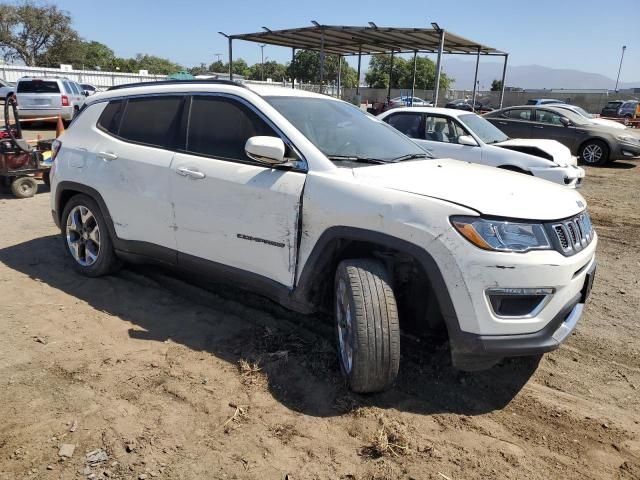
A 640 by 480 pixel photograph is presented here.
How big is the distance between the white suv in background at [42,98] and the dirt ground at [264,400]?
16.9 metres

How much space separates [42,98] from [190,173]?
18.3m

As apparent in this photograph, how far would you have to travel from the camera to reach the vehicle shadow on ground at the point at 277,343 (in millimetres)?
2969

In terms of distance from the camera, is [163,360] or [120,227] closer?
[163,360]

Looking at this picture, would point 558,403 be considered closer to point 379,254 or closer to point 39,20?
point 379,254

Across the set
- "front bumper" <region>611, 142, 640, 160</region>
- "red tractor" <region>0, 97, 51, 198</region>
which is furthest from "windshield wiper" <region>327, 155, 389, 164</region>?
"front bumper" <region>611, 142, 640, 160</region>

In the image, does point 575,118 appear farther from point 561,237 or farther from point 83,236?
point 83,236

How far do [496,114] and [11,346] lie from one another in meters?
13.5

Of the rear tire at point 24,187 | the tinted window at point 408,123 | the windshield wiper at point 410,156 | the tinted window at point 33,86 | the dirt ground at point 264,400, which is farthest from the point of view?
the tinted window at point 33,86

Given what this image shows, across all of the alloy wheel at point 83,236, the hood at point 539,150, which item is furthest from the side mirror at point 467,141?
the alloy wheel at point 83,236

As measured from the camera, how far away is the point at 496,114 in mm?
14102

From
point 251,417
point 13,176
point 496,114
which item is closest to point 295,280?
point 251,417

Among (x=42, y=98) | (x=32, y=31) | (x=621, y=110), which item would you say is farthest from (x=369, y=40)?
(x=32, y=31)

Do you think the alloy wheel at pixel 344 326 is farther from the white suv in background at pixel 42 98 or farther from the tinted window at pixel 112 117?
the white suv in background at pixel 42 98

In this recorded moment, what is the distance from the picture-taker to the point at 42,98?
18516mm
